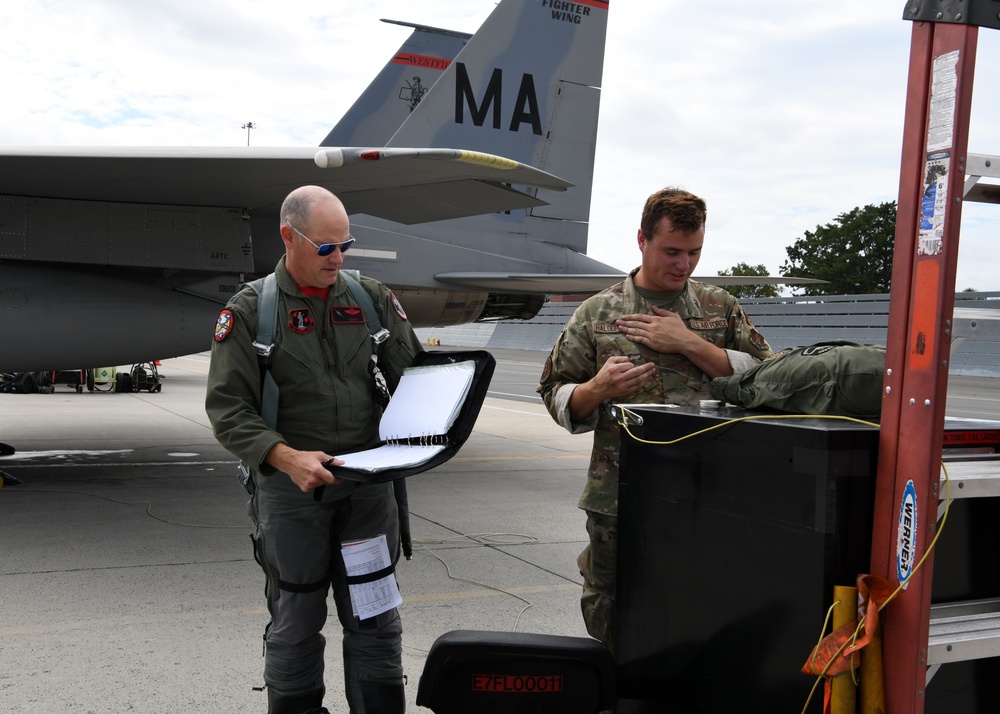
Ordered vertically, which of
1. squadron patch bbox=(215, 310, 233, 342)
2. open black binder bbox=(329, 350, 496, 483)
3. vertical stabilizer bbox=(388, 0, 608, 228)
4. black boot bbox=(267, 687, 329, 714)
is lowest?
black boot bbox=(267, 687, 329, 714)

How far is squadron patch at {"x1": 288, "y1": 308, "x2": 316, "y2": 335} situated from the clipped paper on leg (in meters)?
0.71

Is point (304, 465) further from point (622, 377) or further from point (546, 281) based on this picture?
point (546, 281)

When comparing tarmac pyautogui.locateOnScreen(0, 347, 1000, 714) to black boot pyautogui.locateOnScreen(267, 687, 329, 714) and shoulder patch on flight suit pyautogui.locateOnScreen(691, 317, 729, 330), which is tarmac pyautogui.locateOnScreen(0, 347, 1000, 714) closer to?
black boot pyautogui.locateOnScreen(267, 687, 329, 714)

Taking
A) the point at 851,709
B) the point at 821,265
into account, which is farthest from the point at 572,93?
the point at 821,265

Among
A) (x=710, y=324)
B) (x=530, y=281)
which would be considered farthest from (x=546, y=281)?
(x=710, y=324)

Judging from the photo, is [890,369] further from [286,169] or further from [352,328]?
[286,169]

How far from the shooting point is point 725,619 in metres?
2.13

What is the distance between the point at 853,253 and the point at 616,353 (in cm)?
4517

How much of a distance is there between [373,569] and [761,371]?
136cm

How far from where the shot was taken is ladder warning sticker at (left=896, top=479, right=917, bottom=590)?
5.82 feet

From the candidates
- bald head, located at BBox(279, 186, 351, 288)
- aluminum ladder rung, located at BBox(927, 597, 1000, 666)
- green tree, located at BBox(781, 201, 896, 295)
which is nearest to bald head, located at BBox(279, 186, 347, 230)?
bald head, located at BBox(279, 186, 351, 288)

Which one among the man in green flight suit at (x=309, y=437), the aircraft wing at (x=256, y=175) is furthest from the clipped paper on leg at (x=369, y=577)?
the aircraft wing at (x=256, y=175)

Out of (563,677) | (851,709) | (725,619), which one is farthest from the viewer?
(563,677)

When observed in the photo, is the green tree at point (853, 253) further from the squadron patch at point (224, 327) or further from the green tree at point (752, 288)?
the squadron patch at point (224, 327)
